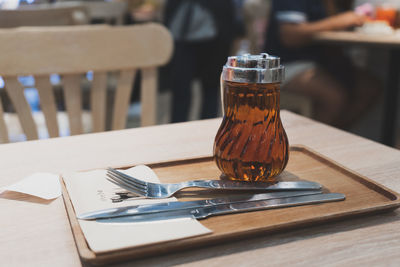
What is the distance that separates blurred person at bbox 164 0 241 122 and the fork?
6.54 feet

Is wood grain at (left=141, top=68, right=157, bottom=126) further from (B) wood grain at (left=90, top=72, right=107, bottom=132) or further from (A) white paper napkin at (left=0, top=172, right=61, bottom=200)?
(A) white paper napkin at (left=0, top=172, right=61, bottom=200)

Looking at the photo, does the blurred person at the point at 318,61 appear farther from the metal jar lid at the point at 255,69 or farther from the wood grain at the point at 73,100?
the metal jar lid at the point at 255,69

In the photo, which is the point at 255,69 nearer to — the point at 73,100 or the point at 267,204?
the point at 267,204

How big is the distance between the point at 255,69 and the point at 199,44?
7.00 feet

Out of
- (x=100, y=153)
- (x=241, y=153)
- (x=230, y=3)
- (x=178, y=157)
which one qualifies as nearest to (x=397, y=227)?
(x=241, y=153)

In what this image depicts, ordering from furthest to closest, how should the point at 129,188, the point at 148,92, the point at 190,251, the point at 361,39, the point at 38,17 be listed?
the point at 361,39
the point at 38,17
the point at 148,92
the point at 129,188
the point at 190,251

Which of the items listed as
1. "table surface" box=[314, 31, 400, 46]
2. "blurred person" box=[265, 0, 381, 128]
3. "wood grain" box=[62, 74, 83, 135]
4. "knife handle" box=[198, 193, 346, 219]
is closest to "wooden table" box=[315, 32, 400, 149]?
"table surface" box=[314, 31, 400, 46]

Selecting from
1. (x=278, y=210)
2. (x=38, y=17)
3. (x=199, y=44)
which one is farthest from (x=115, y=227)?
(x=199, y=44)

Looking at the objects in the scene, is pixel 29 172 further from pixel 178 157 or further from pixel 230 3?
pixel 230 3

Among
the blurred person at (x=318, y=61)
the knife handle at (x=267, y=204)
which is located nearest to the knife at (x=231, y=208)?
the knife handle at (x=267, y=204)

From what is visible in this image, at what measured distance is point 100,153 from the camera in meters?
0.76

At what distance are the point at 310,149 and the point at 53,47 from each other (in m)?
0.65

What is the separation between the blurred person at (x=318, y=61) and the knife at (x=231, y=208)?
2.03 metres

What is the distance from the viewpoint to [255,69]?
542 millimetres
